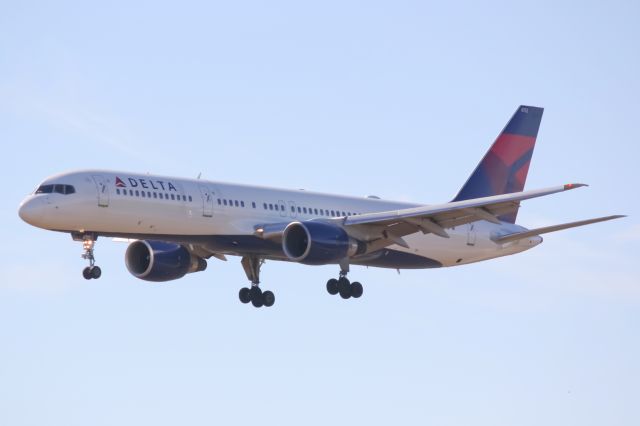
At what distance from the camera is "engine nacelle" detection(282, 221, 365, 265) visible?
56594 millimetres

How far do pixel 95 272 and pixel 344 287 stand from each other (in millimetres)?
11246

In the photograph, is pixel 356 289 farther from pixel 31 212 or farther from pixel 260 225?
pixel 31 212

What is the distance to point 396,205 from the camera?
2516 inches

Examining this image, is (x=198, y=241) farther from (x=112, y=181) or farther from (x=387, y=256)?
(x=387, y=256)

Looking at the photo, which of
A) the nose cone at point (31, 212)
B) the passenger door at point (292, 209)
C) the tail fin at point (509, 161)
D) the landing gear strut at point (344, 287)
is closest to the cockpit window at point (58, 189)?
the nose cone at point (31, 212)

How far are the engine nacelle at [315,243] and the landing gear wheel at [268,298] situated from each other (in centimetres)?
567

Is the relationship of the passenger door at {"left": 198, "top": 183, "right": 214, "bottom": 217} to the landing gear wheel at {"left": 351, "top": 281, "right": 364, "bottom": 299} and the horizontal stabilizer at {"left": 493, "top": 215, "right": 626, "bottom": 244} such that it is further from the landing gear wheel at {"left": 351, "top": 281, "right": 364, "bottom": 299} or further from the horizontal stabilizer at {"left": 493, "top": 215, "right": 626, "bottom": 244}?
the horizontal stabilizer at {"left": 493, "top": 215, "right": 626, "bottom": 244}

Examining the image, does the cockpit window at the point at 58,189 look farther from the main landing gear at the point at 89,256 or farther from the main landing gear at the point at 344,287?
the main landing gear at the point at 344,287

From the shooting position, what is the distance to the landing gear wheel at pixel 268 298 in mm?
62750

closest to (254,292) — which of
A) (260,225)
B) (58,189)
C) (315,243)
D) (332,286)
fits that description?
(332,286)

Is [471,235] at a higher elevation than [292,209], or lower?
lower

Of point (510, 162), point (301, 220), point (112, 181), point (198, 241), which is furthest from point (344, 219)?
point (510, 162)

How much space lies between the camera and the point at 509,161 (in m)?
69.3

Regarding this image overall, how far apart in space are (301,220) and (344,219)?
2051 millimetres
